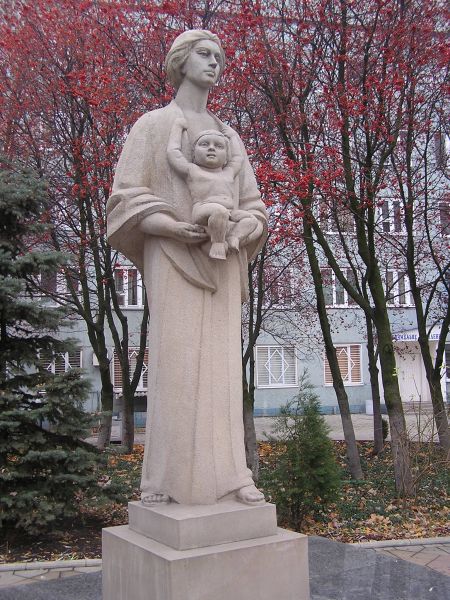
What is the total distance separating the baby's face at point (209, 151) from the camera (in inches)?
160

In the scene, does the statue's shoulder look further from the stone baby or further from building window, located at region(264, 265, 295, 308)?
building window, located at region(264, 265, 295, 308)

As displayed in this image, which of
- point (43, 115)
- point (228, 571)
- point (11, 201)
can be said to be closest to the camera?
point (228, 571)

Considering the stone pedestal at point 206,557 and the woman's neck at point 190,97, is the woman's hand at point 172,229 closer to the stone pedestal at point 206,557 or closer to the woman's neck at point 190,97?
the woman's neck at point 190,97

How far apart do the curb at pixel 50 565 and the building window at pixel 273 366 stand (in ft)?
75.1

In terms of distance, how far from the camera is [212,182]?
402 cm

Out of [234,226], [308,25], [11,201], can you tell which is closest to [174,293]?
[234,226]

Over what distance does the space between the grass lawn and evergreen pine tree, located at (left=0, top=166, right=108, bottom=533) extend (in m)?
0.30

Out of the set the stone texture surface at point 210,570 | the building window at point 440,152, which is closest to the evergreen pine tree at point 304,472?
the stone texture surface at point 210,570

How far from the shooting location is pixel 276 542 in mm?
3643

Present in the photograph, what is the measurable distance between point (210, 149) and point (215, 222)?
546mm

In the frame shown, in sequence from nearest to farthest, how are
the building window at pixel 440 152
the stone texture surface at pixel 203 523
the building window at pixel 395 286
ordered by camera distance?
the stone texture surface at pixel 203 523 < the building window at pixel 440 152 < the building window at pixel 395 286

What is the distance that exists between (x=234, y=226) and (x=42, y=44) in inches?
418

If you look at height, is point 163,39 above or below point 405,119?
above

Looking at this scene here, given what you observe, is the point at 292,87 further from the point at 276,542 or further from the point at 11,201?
the point at 276,542
